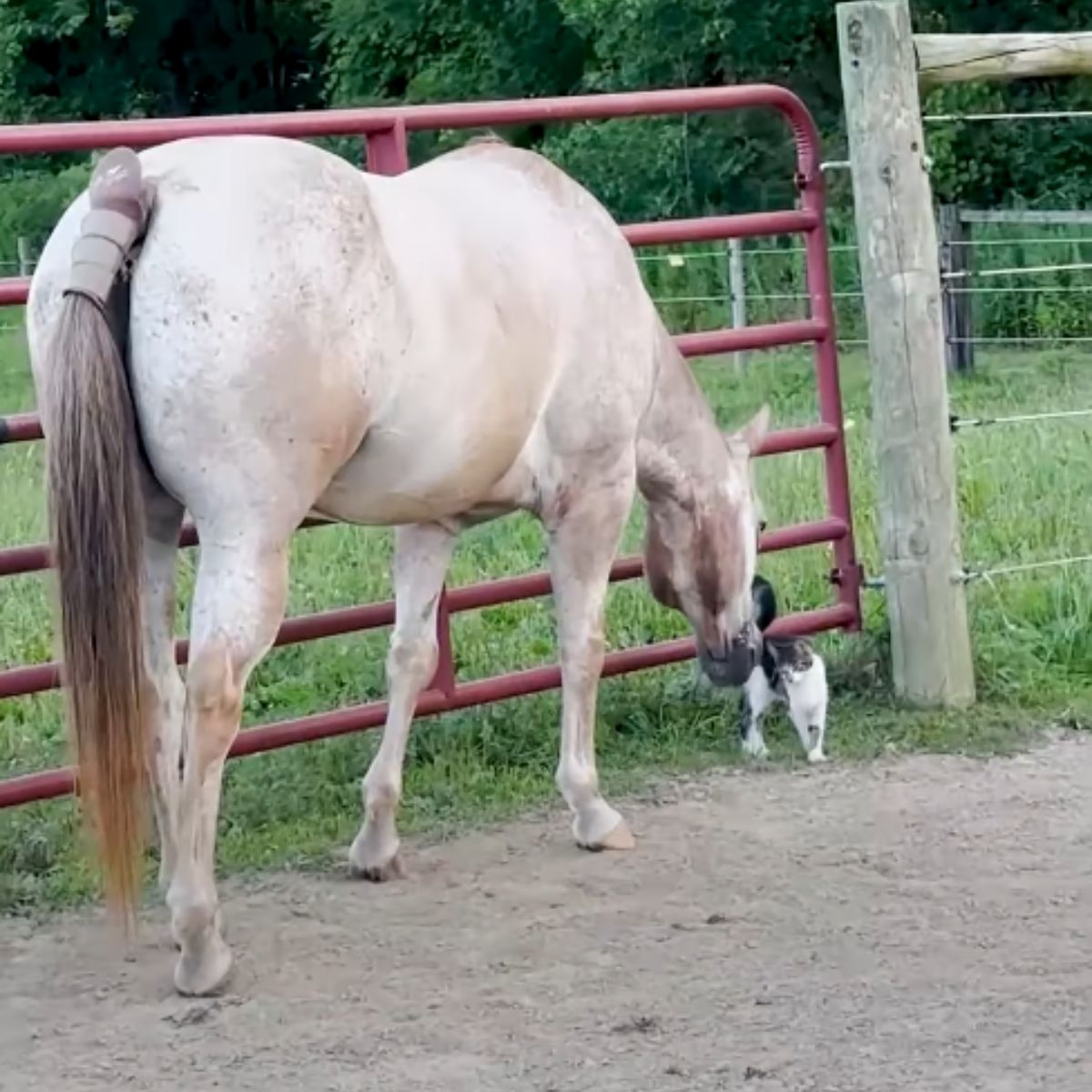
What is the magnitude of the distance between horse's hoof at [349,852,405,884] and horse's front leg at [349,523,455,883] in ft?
0.16

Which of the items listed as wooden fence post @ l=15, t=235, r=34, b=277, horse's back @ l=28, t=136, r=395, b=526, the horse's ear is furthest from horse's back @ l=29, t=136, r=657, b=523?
wooden fence post @ l=15, t=235, r=34, b=277

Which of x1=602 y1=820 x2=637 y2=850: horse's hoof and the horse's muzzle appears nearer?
x1=602 y1=820 x2=637 y2=850: horse's hoof

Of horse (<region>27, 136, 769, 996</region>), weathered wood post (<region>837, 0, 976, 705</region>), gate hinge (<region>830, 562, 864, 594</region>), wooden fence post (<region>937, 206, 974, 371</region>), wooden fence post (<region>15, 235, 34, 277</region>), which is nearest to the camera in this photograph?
horse (<region>27, 136, 769, 996</region>)

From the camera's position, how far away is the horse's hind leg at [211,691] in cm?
361

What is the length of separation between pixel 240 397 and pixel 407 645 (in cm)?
122

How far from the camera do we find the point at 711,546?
16.3ft

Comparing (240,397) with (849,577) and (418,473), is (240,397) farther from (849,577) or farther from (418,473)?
(849,577)

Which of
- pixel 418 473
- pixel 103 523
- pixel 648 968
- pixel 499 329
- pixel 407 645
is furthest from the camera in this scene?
pixel 407 645

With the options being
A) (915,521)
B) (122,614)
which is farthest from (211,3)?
(122,614)

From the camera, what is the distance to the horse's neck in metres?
4.86

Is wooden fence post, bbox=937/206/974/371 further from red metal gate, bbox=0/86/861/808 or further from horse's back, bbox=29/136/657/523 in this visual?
horse's back, bbox=29/136/657/523

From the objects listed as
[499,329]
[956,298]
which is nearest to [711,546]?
[499,329]

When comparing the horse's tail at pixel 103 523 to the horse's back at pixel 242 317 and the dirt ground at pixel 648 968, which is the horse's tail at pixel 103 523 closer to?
the horse's back at pixel 242 317

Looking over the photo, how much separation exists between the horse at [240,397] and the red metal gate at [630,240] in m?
0.51
